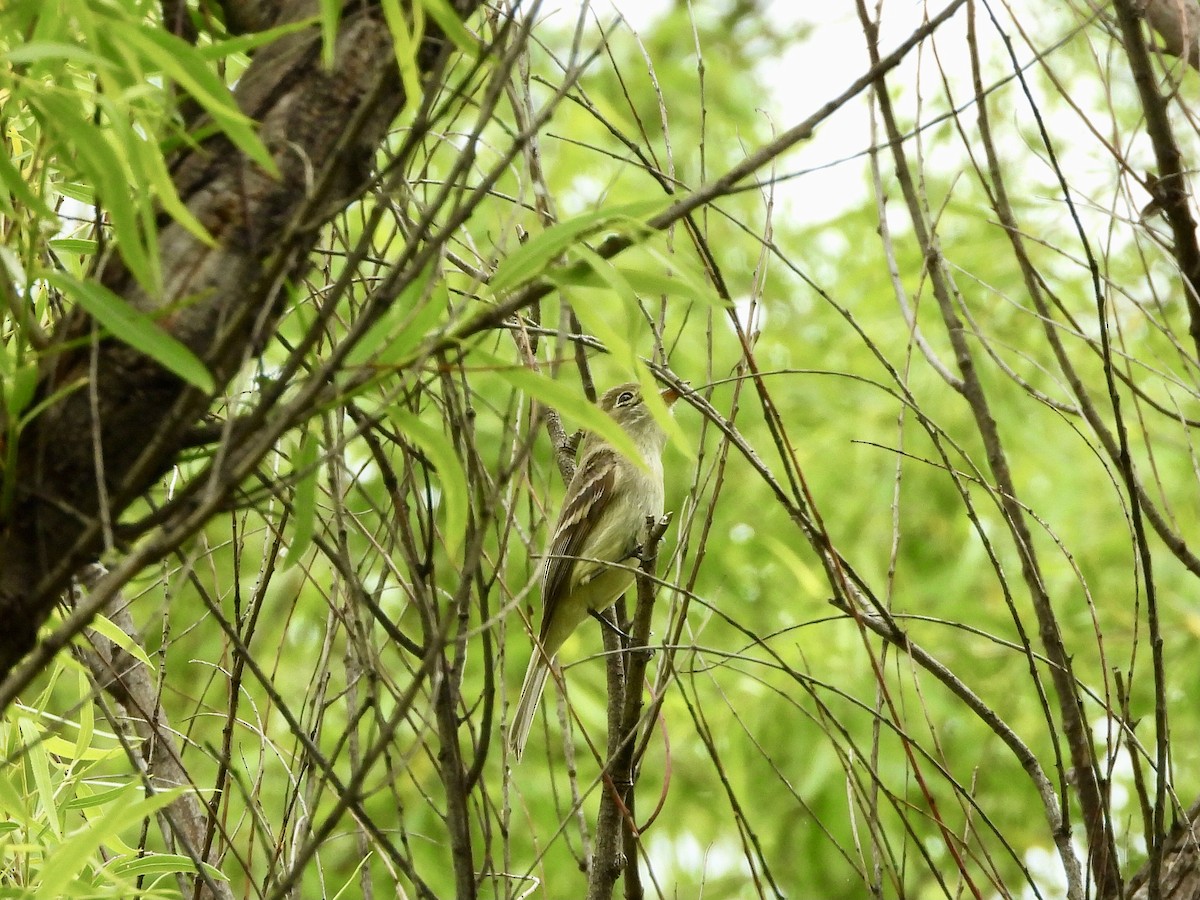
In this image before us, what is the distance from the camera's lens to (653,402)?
1.88 metres

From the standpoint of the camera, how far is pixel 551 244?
5.46ft

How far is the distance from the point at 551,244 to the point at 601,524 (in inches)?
151

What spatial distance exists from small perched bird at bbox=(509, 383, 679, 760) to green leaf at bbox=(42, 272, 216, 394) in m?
3.45

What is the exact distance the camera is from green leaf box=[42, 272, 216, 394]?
1.47 m

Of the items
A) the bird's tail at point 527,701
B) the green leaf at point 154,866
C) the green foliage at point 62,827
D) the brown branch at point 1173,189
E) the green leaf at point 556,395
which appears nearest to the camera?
the green leaf at point 556,395

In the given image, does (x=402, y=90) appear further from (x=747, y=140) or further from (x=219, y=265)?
(x=747, y=140)

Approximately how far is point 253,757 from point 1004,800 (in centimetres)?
376

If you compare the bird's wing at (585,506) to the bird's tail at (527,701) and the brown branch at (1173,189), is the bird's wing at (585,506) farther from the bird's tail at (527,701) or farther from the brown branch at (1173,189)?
the brown branch at (1173,189)

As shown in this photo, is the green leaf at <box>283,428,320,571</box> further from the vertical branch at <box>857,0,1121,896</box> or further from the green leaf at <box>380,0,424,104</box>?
the vertical branch at <box>857,0,1121,896</box>

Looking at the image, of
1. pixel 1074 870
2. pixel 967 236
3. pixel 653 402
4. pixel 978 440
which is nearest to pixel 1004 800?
pixel 978 440

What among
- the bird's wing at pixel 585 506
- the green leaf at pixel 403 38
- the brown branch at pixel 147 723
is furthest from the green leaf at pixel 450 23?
the bird's wing at pixel 585 506

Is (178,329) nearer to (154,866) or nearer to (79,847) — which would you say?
(79,847)

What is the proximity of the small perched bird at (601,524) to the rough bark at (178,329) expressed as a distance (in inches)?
129

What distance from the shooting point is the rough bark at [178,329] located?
1547 millimetres
